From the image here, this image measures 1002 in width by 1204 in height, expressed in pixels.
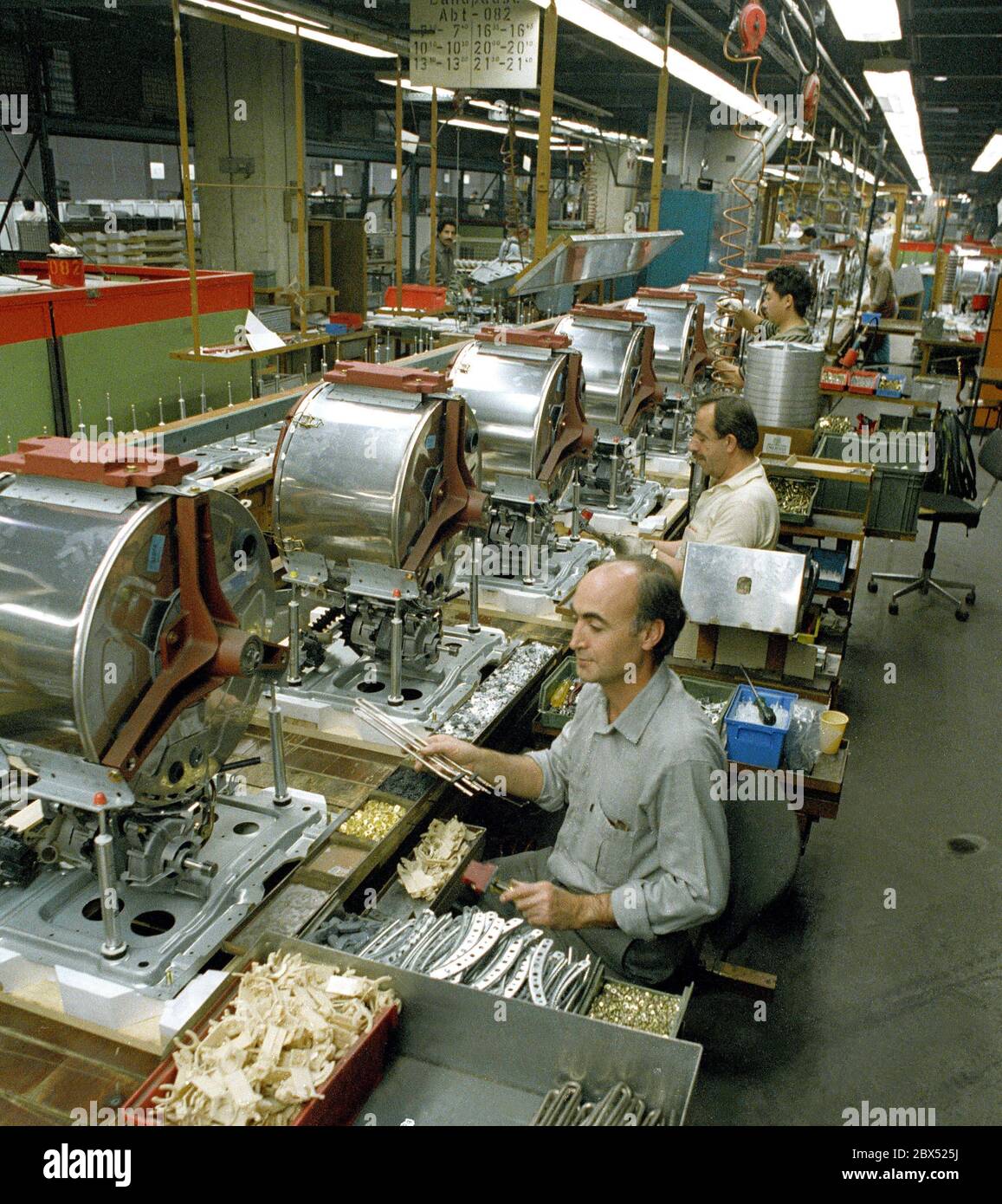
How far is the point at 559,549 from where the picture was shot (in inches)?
235

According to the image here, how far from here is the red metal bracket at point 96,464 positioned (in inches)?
94.0

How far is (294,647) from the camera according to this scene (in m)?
4.15

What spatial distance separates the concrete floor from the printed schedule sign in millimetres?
4390

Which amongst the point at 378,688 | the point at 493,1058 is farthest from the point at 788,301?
the point at 493,1058

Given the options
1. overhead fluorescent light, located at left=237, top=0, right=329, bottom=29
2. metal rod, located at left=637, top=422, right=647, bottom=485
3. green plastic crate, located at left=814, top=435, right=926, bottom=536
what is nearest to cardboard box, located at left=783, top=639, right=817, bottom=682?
green plastic crate, located at left=814, top=435, right=926, bottom=536

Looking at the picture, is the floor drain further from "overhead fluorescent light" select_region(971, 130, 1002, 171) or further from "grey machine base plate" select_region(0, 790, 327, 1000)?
"overhead fluorescent light" select_region(971, 130, 1002, 171)

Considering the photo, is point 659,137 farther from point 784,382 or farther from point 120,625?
point 120,625

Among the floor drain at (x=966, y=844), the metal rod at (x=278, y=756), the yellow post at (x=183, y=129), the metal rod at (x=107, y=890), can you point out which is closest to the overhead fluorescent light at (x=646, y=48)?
the yellow post at (x=183, y=129)

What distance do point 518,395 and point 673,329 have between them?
3435mm

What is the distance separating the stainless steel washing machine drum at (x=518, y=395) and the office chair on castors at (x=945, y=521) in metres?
3.00

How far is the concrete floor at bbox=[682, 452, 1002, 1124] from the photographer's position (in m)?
3.20

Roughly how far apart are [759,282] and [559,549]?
6394 millimetres
